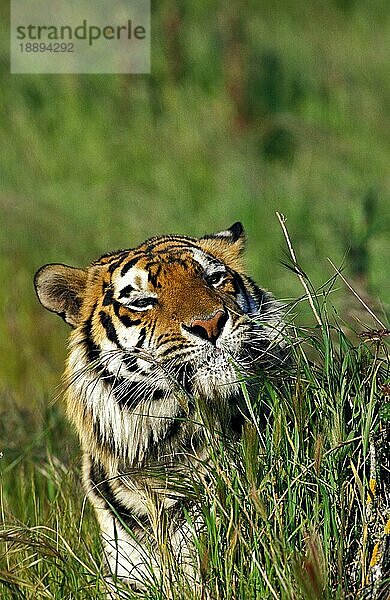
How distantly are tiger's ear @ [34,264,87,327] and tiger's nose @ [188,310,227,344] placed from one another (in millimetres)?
658

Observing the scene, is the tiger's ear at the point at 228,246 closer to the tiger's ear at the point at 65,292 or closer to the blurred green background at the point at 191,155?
the tiger's ear at the point at 65,292

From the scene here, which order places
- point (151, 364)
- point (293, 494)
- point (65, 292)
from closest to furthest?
point (293, 494)
point (151, 364)
point (65, 292)

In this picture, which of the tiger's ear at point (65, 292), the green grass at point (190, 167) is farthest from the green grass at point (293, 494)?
the tiger's ear at point (65, 292)

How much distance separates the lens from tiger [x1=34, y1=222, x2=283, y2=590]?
10.9 feet

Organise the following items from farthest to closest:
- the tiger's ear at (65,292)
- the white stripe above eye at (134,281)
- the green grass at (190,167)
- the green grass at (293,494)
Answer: the green grass at (190,167), the tiger's ear at (65,292), the white stripe above eye at (134,281), the green grass at (293,494)

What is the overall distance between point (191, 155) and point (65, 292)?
6.06 m

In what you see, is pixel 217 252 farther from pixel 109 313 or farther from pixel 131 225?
pixel 131 225

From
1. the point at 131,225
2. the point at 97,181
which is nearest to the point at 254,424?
the point at 131,225

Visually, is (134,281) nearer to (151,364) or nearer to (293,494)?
(151,364)

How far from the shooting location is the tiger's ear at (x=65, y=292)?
13.0ft

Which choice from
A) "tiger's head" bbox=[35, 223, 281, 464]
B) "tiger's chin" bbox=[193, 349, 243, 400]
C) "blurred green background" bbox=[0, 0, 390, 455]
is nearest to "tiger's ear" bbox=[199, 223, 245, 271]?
"tiger's head" bbox=[35, 223, 281, 464]

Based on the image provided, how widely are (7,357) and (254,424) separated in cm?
508

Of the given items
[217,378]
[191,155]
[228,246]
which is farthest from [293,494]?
[191,155]

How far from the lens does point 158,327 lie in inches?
141
